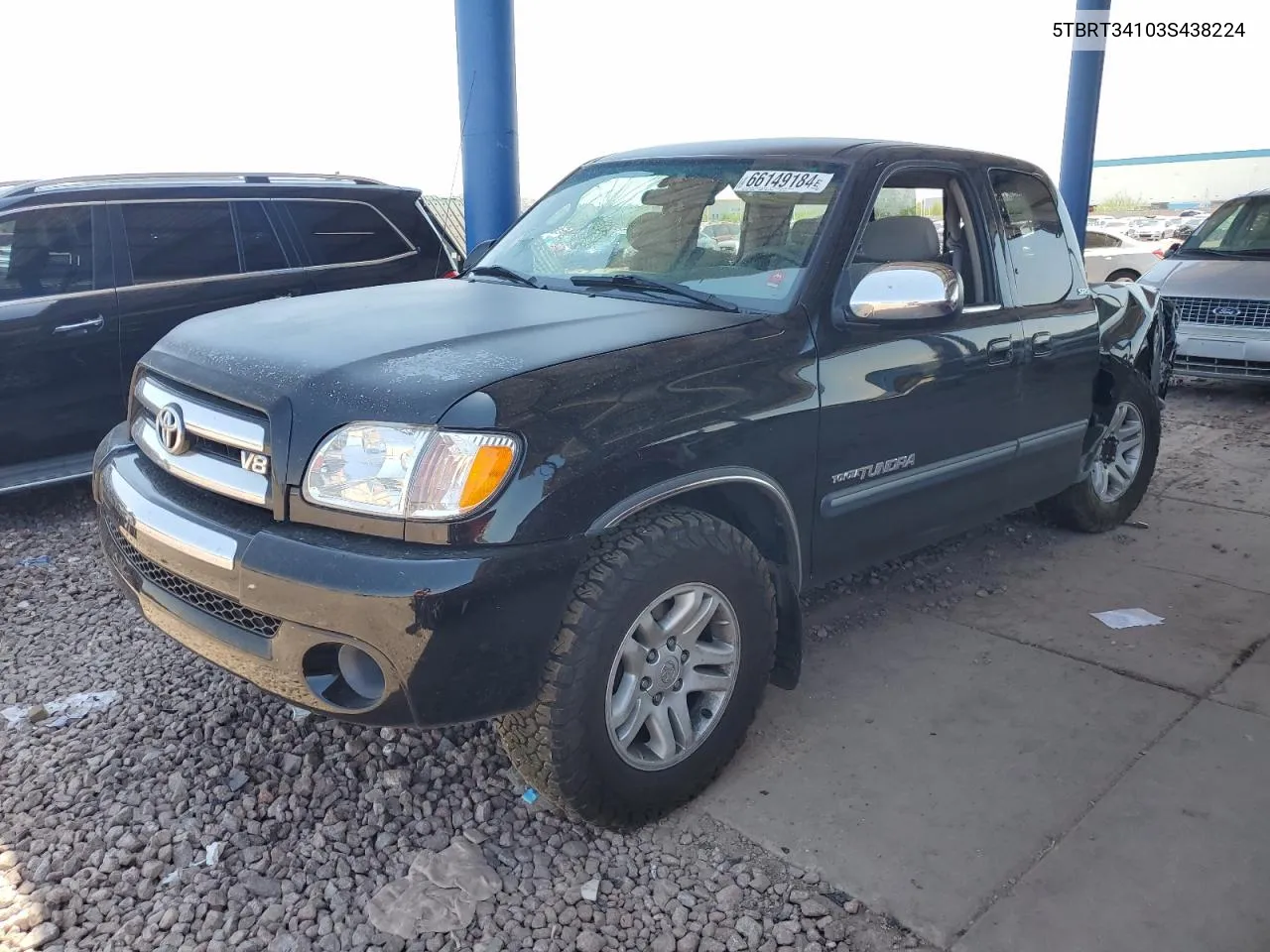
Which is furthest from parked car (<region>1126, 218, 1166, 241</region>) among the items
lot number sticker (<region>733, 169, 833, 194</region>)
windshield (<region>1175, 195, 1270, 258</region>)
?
lot number sticker (<region>733, 169, 833, 194</region>)

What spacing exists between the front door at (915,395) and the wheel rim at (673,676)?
1.84 ft

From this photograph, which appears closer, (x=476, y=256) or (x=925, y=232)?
(x=925, y=232)

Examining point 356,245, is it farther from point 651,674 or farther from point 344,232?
point 651,674

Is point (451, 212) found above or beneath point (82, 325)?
above

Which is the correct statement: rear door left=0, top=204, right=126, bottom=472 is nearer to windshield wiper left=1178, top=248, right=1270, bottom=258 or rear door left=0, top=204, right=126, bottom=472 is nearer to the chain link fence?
the chain link fence

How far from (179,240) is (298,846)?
4012mm

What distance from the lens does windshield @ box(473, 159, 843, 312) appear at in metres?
3.24

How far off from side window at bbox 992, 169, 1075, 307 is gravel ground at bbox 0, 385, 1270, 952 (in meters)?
2.56

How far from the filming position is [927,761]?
3146mm

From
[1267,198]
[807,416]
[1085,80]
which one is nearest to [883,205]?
[807,416]

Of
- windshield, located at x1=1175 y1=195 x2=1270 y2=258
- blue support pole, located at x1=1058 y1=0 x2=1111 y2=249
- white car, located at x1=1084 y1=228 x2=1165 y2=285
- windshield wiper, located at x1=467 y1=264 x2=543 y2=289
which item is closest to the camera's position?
windshield wiper, located at x1=467 y1=264 x2=543 y2=289

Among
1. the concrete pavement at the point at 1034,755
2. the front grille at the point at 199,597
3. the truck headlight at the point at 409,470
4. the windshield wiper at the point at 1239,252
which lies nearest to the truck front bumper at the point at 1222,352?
the windshield wiper at the point at 1239,252

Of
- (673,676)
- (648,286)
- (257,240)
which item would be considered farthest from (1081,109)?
(673,676)

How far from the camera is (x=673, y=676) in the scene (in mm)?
2732
